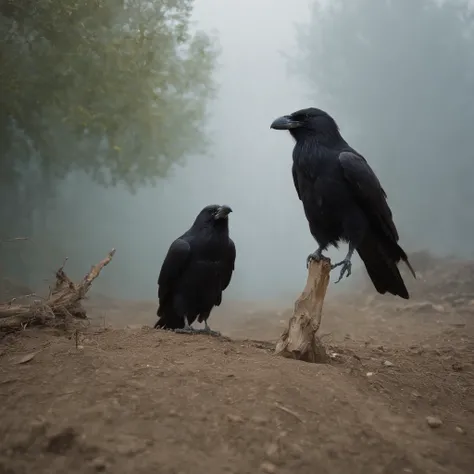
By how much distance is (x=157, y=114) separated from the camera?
28.8ft

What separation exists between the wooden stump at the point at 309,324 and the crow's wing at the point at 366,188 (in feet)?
1.89

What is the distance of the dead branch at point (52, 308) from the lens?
315cm

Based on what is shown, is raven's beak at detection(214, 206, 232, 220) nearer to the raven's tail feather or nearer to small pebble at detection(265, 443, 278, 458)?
the raven's tail feather

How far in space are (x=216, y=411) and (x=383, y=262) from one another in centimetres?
209

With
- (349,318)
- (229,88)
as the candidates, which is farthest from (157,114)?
(229,88)

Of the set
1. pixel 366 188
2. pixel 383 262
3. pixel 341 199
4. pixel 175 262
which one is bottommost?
pixel 175 262

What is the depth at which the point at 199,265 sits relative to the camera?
392 cm

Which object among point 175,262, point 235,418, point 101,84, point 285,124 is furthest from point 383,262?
point 101,84

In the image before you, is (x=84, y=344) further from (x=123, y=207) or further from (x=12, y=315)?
(x=123, y=207)

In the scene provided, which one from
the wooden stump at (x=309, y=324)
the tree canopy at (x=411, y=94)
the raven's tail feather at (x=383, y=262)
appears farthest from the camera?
the tree canopy at (x=411, y=94)

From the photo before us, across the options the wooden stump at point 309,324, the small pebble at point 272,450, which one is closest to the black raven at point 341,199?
the wooden stump at point 309,324

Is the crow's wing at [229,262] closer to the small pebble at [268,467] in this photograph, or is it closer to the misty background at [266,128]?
the small pebble at [268,467]

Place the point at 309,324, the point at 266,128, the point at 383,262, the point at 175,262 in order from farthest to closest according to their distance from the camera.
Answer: the point at 266,128 < the point at 175,262 < the point at 383,262 < the point at 309,324

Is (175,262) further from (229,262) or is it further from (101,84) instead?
(101,84)
